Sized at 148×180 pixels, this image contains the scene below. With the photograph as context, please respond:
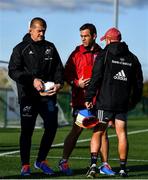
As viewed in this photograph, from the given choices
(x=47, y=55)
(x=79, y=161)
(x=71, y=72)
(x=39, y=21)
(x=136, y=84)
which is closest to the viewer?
(x=39, y=21)

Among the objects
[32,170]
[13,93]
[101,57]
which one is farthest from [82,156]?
Result: [13,93]

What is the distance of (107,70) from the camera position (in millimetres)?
10250

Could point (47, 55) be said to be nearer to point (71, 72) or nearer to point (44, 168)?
point (71, 72)

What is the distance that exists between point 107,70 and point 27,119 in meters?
1.28

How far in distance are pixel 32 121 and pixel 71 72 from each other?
1022mm

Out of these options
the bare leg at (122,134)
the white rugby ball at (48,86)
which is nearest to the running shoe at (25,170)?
the white rugby ball at (48,86)

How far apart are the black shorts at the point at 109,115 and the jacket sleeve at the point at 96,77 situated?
0.28 meters

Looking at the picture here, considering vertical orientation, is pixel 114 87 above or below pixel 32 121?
above

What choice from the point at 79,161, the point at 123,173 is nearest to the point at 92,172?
the point at 123,173

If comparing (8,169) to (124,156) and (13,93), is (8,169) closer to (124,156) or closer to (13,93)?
(124,156)

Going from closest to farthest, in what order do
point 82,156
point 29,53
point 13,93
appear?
1. point 29,53
2. point 82,156
3. point 13,93

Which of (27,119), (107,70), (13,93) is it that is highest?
(107,70)

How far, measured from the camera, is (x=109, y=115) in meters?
10.3

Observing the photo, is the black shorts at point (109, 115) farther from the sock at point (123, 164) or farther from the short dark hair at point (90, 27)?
the short dark hair at point (90, 27)
